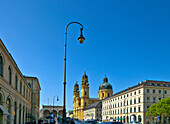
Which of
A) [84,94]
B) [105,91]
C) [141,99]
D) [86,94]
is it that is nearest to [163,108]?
[141,99]

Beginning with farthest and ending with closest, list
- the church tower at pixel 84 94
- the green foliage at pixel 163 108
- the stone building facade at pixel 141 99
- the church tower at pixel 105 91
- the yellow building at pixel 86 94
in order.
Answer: the church tower at pixel 84 94, the yellow building at pixel 86 94, the church tower at pixel 105 91, the stone building facade at pixel 141 99, the green foliage at pixel 163 108

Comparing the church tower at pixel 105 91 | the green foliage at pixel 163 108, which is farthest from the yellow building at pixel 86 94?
the green foliage at pixel 163 108

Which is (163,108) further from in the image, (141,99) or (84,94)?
(84,94)

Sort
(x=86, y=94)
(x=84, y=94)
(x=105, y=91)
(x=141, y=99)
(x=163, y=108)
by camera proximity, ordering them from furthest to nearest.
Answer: (x=86, y=94) → (x=84, y=94) → (x=105, y=91) → (x=141, y=99) → (x=163, y=108)

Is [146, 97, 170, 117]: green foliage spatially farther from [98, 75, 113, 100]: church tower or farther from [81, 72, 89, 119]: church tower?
[81, 72, 89, 119]: church tower

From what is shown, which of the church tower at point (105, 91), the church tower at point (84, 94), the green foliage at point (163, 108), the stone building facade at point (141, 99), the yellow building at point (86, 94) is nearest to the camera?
the green foliage at point (163, 108)

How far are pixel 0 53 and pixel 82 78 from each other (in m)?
141

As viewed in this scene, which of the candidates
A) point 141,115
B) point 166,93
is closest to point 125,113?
point 141,115

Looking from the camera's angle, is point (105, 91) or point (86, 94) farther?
point (86, 94)

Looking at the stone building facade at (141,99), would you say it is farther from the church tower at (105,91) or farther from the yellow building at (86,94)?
the yellow building at (86,94)

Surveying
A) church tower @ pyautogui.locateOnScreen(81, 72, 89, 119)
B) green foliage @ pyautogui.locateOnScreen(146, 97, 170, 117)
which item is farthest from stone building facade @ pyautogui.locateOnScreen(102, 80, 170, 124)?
church tower @ pyautogui.locateOnScreen(81, 72, 89, 119)

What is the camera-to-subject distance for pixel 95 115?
124 metres

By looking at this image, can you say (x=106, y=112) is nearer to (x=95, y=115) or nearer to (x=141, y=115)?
(x=95, y=115)

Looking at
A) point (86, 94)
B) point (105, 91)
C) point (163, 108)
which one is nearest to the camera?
point (163, 108)
